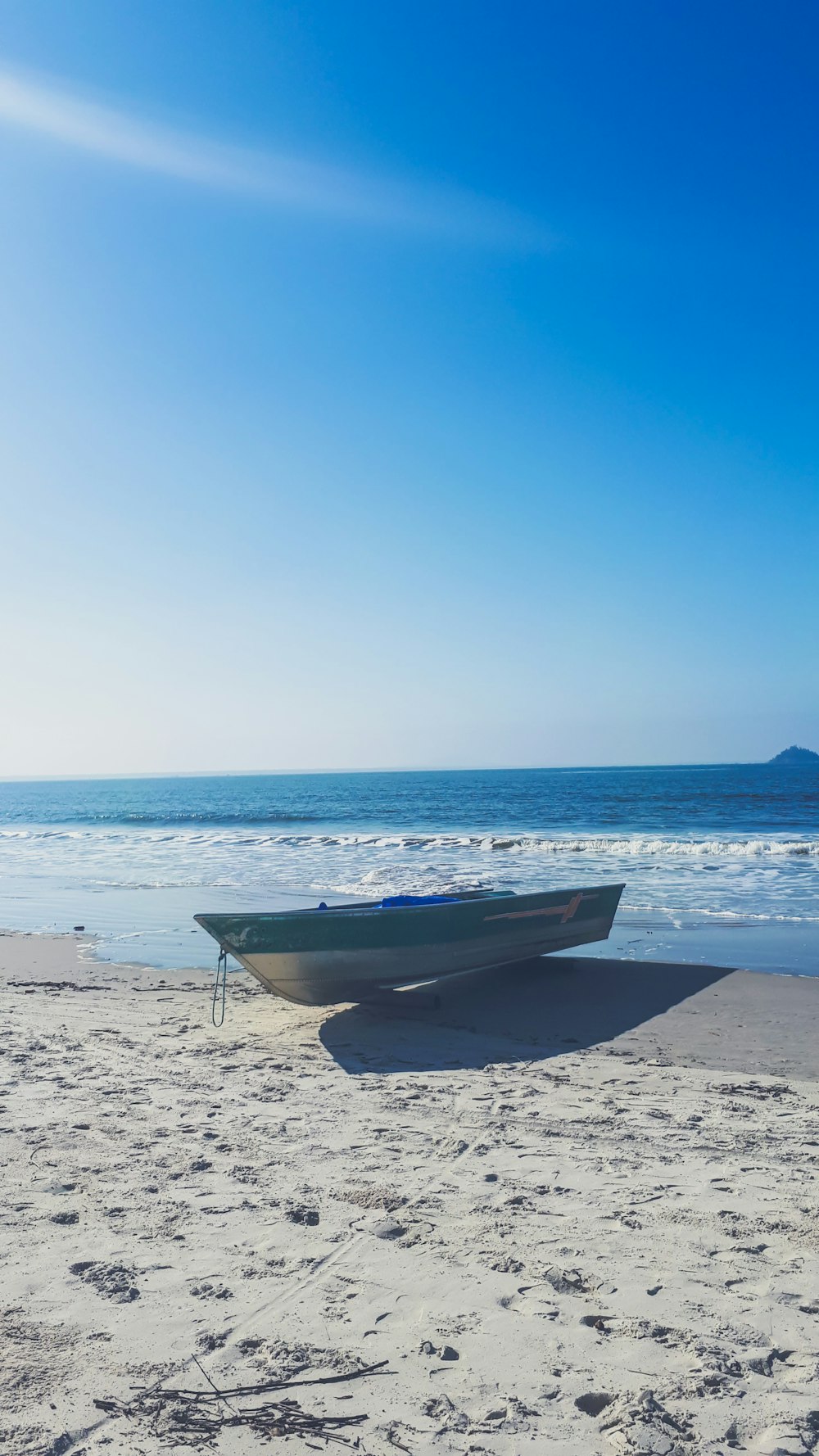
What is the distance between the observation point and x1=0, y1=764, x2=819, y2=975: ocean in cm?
1180

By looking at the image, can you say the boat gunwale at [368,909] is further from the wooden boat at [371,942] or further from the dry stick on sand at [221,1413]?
the dry stick on sand at [221,1413]

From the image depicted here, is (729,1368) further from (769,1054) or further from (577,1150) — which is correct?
(769,1054)

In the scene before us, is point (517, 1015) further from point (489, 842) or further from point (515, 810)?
point (515, 810)

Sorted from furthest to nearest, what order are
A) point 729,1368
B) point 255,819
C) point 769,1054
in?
1. point 255,819
2. point 769,1054
3. point 729,1368

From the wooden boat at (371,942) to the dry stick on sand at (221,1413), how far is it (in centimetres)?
467

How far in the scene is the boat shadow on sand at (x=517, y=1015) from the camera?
267 inches

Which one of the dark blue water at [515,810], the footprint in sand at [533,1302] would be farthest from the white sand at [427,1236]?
the dark blue water at [515,810]

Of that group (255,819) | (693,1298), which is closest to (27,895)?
(693,1298)

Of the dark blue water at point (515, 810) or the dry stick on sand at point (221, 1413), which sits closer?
the dry stick on sand at point (221, 1413)

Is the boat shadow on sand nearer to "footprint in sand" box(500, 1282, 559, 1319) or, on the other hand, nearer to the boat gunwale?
the boat gunwale

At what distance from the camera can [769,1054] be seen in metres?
6.69

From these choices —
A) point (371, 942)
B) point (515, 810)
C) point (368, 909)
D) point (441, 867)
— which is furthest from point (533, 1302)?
point (515, 810)

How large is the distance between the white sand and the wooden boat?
65 cm

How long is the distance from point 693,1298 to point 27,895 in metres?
16.1
